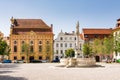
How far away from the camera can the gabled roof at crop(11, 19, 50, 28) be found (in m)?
113

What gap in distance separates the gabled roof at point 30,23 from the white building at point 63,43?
47.9 ft

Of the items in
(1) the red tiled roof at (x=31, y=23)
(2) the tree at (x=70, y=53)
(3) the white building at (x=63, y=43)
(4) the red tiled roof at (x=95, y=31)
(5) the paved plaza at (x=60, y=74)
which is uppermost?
(1) the red tiled roof at (x=31, y=23)

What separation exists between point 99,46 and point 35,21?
25.5 metres

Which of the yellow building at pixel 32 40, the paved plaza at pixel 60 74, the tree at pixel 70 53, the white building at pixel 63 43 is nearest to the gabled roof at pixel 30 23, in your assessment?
the yellow building at pixel 32 40

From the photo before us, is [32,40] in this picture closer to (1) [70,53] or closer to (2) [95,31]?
(1) [70,53]

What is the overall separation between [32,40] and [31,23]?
6.32m

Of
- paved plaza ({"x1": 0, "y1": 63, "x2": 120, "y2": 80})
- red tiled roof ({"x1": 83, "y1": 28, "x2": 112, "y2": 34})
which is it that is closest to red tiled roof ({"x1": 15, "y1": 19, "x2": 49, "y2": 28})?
red tiled roof ({"x1": 83, "y1": 28, "x2": 112, "y2": 34})

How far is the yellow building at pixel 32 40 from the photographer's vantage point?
111312 millimetres

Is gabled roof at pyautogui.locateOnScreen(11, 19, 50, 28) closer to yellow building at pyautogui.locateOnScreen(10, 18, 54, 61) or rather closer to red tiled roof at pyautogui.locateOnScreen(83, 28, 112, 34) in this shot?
yellow building at pyautogui.locateOnScreen(10, 18, 54, 61)


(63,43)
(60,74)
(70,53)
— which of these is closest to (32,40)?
(70,53)

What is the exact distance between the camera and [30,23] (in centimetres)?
11506

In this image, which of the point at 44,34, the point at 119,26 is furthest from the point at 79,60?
the point at 44,34

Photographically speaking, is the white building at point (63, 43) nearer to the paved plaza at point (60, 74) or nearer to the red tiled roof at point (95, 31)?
the red tiled roof at point (95, 31)

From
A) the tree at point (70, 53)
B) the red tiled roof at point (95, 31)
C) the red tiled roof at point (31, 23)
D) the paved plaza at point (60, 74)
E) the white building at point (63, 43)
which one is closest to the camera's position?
the paved plaza at point (60, 74)
